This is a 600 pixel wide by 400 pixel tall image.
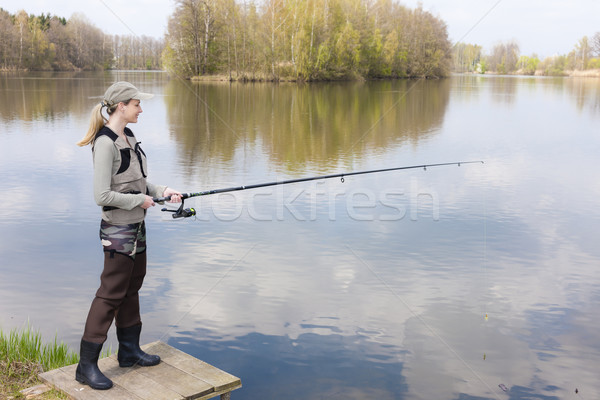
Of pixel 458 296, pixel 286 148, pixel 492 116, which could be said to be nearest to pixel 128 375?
pixel 458 296

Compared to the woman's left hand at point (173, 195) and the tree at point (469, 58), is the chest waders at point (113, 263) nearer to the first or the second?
the woman's left hand at point (173, 195)

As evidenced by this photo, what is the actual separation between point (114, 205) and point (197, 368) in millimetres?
1197

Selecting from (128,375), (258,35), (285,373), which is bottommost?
(285,373)

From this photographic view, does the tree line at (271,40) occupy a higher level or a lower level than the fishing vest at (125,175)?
higher

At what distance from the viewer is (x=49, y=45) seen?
9412 cm

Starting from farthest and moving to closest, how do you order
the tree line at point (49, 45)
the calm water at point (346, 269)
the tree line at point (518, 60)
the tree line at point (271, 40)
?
1. the tree line at point (518, 60)
2. the tree line at point (49, 45)
3. the tree line at point (271, 40)
4. the calm water at point (346, 269)

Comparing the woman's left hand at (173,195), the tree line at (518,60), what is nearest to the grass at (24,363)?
the woman's left hand at (173,195)

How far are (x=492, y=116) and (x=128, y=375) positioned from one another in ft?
83.2

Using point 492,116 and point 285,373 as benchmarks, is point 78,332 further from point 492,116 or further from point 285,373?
point 492,116

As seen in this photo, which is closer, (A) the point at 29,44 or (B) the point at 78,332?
(B) the point at 78,332

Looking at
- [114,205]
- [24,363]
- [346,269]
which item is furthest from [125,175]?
[346,269]

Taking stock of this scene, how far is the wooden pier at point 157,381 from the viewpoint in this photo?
141 inches

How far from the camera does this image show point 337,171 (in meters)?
13.1

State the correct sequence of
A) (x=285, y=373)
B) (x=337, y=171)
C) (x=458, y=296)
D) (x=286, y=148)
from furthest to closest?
(x=286, y=148), (x=337, y=171), (x=458, y=296), (x=285, y=373)
